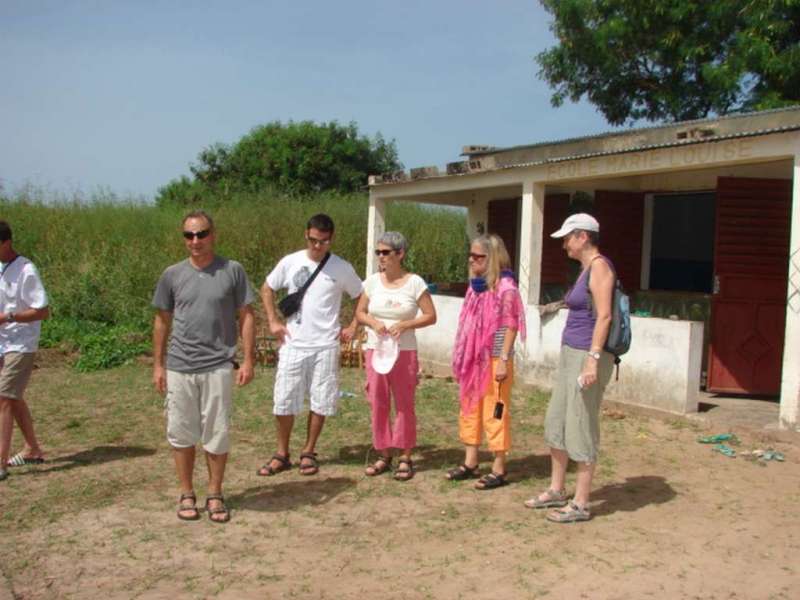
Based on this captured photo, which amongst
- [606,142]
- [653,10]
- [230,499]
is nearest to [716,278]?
[606,142]

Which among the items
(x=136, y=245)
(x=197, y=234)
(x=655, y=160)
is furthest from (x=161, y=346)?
(x=136, y=245)

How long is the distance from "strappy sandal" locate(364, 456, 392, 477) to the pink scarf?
0.71 metres

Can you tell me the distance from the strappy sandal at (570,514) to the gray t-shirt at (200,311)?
6.82 ft

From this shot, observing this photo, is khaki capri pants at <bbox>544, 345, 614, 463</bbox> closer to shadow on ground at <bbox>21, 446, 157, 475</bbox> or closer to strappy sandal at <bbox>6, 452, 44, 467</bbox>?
shadow on ground at <bbox>21, 446, 157, 475</bbox>

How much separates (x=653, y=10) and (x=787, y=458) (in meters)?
11.0

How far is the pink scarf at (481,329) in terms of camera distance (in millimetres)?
5152

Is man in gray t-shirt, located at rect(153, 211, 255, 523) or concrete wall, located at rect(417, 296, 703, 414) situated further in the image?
concrete wall, located at rect(417, 296, 703, 414)

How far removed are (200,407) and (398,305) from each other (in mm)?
1498

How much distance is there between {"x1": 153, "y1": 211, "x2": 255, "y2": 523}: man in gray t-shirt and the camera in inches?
177

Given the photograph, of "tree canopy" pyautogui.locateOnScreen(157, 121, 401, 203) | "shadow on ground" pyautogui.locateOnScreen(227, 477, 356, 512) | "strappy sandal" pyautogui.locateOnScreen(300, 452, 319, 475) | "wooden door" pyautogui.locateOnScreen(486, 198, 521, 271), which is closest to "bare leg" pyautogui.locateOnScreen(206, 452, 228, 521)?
"shadow on ground" pyautogui.locateOnScreen(227, 477, 356, 512)

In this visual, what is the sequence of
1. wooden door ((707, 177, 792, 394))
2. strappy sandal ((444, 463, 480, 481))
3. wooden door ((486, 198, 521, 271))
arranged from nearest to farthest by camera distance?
strappy sandal ((444, 463, 480, 481))
wooden door ((707, 177, 792, 394))
wooden door ((486, 198, 521, 271))

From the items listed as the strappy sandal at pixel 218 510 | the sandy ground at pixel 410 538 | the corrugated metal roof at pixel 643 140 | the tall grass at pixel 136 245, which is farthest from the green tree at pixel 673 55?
the strappy sandal at pixel 218 510

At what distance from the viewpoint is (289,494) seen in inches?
202

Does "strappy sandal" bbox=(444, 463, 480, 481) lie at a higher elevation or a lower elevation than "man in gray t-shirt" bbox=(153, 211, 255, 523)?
lower
